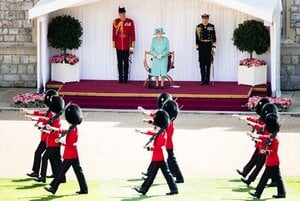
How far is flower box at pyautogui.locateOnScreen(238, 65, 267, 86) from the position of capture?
32.7m

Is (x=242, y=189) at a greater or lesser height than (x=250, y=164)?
lesser

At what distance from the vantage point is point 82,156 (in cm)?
2520

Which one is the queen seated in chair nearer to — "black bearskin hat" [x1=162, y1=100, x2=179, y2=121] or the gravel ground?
the gravel ground

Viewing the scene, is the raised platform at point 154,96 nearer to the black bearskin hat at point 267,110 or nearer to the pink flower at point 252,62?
the pink flower at point 252,62

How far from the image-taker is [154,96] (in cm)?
3134

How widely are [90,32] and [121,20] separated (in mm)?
1220

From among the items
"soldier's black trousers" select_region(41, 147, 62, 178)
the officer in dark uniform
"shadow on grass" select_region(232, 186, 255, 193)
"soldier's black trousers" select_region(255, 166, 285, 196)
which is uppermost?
the officer in dark uniform

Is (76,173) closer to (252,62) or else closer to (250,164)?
(250,164)

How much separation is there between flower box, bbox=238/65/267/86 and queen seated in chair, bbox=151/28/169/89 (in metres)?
2.09

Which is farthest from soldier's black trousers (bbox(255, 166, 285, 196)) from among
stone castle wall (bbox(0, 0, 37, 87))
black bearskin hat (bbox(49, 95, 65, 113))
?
stone castle wall (bbox(0, 0, 37, 87))

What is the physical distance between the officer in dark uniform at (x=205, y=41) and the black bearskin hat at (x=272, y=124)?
11251mm

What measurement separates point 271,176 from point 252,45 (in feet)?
37.9

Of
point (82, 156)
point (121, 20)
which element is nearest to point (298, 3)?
point (121, 20)

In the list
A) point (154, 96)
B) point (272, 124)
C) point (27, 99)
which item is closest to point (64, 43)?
point (27, 99)
